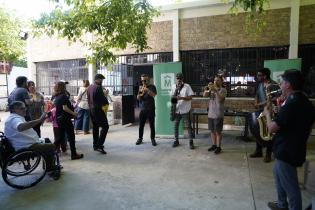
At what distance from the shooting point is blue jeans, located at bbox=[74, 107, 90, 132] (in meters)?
8.83

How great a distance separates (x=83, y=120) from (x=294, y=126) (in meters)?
7.01

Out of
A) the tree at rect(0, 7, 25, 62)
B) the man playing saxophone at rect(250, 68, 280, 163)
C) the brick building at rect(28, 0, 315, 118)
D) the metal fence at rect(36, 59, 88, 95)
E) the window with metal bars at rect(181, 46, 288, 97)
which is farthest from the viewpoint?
the tree at rect(0, 7, 25, 62)

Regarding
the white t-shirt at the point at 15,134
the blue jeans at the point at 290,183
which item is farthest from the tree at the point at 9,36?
the blue jeans at the point at 290,183

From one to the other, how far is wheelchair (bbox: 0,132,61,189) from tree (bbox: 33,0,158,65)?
3.02 m

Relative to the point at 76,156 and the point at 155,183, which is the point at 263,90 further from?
the point at 76,156

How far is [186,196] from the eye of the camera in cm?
404

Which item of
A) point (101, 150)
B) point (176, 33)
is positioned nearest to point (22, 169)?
point (101, 150)

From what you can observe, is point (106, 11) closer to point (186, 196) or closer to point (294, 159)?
point (186, 196)

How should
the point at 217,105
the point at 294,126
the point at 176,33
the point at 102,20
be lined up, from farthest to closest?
1. the point at 176,33
2. the point at 102,20
3. the point at 217,105
4. the point at 294,126

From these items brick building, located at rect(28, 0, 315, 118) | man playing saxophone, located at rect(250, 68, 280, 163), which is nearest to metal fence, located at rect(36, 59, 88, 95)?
brick building, located at rect(28, 0, 315, 118)

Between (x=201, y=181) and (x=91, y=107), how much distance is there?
3003 millimetres

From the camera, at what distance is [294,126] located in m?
2.96

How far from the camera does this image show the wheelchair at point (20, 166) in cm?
418

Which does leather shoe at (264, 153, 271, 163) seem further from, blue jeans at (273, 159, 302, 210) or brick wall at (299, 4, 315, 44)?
brick wall at (299, 4, 315, 44)
